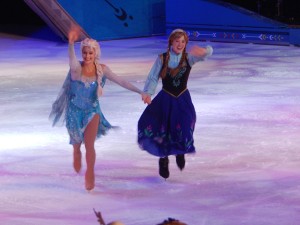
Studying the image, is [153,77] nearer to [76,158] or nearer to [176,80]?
[176,80]

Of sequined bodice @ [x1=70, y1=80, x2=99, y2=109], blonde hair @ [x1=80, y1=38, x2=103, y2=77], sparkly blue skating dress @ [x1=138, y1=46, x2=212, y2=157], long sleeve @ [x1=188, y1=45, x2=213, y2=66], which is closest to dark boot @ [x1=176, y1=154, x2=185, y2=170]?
sparkly blue skating dress @ [x1=138, y1=46, x2=212, y2=157]

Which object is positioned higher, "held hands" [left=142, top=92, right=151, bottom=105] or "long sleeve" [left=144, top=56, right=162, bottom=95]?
"long sleeve" [left=144, top=56, right=162, bottom=95]

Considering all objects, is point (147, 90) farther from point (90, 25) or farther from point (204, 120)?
point (90, 25)

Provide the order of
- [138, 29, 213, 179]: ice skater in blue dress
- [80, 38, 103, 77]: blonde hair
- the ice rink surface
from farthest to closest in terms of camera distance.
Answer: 1. [138, 29, 213, 179]: ice skater in blue dress
2. [80, 38, 103, 77]: blonde hair
3. the ice rink surface

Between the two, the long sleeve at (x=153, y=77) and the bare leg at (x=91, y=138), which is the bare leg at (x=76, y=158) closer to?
the bare leg at (x=91, y=138)

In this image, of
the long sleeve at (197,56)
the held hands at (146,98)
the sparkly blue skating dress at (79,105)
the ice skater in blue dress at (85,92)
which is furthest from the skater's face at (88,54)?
the long sleeve at (197,56)

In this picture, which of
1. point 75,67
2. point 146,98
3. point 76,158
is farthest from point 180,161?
point 75,67

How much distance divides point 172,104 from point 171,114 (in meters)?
0.09

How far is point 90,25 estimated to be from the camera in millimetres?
21594

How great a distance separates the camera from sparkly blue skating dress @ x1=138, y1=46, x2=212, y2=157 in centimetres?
677

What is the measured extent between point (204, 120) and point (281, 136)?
4.36 ft

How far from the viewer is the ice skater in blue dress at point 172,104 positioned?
675cm

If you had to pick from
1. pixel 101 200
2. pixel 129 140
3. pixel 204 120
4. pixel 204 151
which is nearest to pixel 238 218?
pixel 101 200

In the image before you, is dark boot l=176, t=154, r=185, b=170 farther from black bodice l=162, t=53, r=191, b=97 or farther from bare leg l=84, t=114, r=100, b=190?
bare leg l=84, t=114, r=100, b=190
